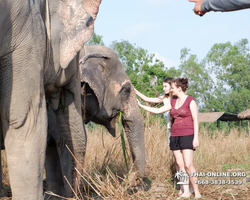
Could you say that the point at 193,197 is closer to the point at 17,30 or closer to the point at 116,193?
the point at 116,193

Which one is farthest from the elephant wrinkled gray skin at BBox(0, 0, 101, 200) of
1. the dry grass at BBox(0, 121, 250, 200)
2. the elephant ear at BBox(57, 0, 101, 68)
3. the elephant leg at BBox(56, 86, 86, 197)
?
the dry grass at BBox(0, 121, 250, 200)

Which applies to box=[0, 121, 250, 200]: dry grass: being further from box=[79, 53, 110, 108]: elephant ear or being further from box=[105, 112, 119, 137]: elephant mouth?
box=[79, 53, 110, 108]: elephant ear

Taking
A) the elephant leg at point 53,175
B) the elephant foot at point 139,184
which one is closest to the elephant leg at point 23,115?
the elephant leg at point 53,175

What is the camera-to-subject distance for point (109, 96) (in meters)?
6.09

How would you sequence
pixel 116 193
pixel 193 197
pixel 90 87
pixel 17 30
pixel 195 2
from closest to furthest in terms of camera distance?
pixel 17 30
pixel 195 2
pixel 116 193
pixel 193 197
pixel 90 87

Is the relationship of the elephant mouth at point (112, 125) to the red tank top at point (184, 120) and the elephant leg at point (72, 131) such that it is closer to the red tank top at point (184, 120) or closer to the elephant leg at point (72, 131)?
the red tank top at point (184, 120)

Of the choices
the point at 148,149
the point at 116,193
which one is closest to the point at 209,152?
the point at 148,149

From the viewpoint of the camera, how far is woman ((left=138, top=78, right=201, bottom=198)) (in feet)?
17.6

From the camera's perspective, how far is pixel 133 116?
629cm

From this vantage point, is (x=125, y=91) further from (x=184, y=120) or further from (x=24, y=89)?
(x=24, y=89)

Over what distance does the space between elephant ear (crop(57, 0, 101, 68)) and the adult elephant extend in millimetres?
2168

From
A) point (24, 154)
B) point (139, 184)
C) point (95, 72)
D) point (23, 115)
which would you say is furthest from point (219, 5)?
point (139, 184)

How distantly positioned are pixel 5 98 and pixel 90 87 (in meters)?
3.06

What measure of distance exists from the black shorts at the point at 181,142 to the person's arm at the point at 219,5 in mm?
2455
